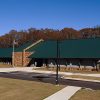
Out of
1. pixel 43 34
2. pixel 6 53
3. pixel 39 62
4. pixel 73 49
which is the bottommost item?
pixel 39 62

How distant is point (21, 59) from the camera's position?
7175 cm

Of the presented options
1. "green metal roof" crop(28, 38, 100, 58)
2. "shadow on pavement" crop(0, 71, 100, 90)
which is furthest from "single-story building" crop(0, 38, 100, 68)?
"shadow on pavement" crop(0, 71, 100, 90)

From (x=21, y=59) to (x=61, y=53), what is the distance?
14463 mm

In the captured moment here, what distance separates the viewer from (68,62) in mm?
60094

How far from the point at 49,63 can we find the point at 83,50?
29.4 feet

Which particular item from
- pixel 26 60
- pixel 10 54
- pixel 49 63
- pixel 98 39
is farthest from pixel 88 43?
pixel 10 54

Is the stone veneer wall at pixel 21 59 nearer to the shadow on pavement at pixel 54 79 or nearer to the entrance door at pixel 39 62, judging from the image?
the entrance door at pixel 39 62

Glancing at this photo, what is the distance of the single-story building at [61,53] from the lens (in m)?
57.0

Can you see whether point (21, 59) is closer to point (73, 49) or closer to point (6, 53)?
point (6, 53)

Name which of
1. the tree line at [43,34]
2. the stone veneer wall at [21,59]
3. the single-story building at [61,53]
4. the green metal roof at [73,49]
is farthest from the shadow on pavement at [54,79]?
the tree line at [43,34]

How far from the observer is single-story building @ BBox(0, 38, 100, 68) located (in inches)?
2244

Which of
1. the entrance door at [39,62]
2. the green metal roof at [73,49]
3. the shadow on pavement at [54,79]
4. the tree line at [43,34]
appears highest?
the tree line at [43,34]

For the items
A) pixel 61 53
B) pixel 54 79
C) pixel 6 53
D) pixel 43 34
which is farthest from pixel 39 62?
pixel 43 34

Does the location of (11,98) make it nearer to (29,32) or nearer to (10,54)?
→ (10,54)
